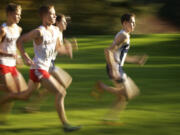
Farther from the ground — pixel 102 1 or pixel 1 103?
pixel 1 103

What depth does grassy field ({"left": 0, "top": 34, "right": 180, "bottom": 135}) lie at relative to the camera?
8.47 metres

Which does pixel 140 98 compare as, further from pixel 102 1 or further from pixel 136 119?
pixel 102 1

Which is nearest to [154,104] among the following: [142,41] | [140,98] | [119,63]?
[140,98]

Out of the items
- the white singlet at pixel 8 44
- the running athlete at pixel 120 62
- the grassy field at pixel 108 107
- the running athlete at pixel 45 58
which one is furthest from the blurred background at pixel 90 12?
the running athlete at pixel 45 58

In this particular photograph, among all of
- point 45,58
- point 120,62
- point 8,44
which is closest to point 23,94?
point 45,58

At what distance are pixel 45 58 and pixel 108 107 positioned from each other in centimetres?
263

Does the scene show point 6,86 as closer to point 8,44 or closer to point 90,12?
point 8,44

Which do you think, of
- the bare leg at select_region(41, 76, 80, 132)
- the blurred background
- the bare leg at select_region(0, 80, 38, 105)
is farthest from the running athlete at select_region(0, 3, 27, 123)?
the blurred background

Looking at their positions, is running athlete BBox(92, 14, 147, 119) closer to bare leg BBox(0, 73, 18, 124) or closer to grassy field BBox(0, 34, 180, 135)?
grassy field BBox(0, 34, 180, 135)

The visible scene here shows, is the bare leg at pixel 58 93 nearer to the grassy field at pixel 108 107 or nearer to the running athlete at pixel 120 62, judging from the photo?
the grassy field at pixel 108 107

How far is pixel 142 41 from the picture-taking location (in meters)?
27.7

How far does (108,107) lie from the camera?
10.7 meters

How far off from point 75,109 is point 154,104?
1546 mm

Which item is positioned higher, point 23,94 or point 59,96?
point 59,96
